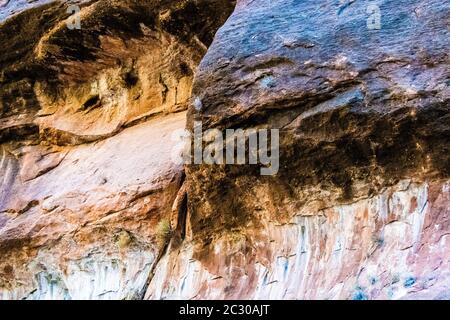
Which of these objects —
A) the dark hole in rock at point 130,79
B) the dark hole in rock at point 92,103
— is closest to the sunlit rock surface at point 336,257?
the dark hole in rock at point 130,79

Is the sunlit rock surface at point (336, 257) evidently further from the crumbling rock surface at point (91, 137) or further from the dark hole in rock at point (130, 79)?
the dark hole in rock at point (130, 79)

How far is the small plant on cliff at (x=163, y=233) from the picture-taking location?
893cm

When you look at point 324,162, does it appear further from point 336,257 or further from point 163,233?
point 163,233

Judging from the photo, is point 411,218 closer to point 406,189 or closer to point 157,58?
point 406,189

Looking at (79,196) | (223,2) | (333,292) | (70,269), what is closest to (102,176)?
(79,196)

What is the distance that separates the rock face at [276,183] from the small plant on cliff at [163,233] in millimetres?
19

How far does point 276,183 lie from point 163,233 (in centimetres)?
159

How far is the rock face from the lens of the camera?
761 centimetres

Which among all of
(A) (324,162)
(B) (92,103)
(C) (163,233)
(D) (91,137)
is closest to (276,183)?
(A) (324,162)

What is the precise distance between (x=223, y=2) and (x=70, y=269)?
395 centimetres

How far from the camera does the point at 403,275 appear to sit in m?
7.10

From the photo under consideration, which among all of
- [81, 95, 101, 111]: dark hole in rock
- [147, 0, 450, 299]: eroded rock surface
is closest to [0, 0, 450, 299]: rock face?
[147, 0, 450, 299]: eroded rock surface

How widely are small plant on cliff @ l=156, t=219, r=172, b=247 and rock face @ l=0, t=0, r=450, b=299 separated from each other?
0.02 m

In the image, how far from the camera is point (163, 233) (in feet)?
29.4
